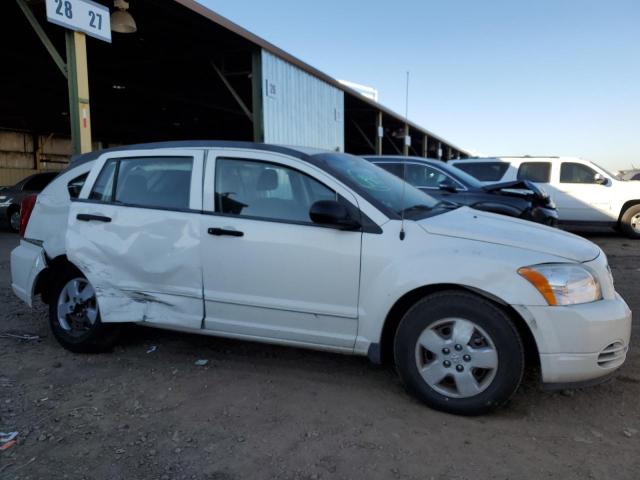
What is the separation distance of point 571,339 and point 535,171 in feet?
31.2

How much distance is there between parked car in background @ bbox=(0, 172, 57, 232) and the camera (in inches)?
506

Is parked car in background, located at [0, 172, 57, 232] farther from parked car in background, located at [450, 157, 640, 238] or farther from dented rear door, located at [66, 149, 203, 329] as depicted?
parked car in background, located at [450, 157, 640, 238]

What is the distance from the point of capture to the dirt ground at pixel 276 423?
8.17 ft

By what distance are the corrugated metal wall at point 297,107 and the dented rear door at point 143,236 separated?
7282 millimetres

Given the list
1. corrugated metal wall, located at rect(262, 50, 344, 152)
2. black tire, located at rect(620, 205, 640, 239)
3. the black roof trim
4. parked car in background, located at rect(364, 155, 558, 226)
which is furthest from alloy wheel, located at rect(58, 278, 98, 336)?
black tire, located at rect(620, 205, 640, 239)

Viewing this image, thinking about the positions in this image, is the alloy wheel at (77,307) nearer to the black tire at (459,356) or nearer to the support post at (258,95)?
the black tire at (459,356)

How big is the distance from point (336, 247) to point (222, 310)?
3.26ft

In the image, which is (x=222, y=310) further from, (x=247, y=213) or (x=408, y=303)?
(x=408, y=303)

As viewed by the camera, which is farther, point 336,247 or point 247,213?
point 247,213

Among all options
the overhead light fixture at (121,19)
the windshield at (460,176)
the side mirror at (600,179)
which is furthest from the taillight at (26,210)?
the side mirror at (600,179)

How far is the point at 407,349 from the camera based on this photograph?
9.98ft

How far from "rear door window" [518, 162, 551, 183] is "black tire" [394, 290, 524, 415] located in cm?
933

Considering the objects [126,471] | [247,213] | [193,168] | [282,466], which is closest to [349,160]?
[247,213]

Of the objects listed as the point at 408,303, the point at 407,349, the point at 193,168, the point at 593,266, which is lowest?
the point at 407,349
